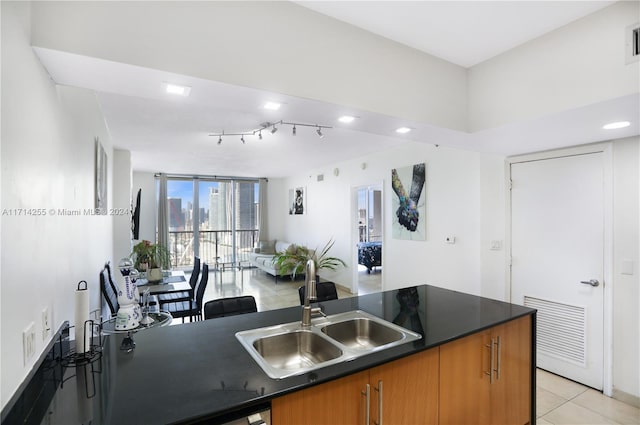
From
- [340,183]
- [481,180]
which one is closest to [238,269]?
[340,183]

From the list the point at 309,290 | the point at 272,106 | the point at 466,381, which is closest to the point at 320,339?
the point at 309,290

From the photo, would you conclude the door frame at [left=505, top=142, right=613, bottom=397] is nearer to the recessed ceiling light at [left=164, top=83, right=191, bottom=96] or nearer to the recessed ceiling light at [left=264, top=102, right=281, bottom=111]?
the recessed ceiling light at [left=264, top=102, right=281, bottom=111]

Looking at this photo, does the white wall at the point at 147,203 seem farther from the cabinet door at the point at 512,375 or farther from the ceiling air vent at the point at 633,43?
the ceiling air vent at the point at 633,43

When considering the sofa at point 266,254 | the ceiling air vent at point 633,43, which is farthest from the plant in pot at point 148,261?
the ceiling air vent at point 633,43

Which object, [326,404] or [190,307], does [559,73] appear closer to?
[326,404]

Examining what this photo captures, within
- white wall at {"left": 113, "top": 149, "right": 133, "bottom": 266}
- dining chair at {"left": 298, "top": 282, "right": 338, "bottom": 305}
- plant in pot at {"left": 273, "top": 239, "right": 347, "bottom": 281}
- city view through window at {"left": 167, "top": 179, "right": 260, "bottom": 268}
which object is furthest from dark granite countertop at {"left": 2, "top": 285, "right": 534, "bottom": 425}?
city view through window at {"left": 167, "top": 179, "right": 260, "bottom": 268}

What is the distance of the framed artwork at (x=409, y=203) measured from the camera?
4.66m

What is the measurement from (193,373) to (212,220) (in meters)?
8.11

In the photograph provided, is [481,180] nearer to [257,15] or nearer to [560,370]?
[560,370]

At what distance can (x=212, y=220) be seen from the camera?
8984 millimetres

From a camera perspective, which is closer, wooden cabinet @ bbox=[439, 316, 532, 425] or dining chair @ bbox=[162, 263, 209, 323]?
wooden cabinet @ bbox=[439, 316, 532, 425]

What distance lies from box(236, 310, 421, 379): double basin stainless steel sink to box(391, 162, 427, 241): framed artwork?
293 cm

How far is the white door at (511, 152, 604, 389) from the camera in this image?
9.48ft

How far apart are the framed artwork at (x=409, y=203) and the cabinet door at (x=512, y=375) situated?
255 centimetres
